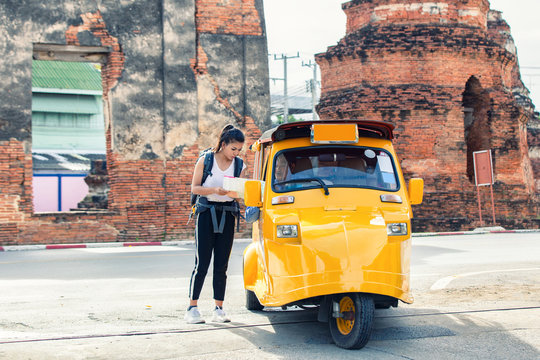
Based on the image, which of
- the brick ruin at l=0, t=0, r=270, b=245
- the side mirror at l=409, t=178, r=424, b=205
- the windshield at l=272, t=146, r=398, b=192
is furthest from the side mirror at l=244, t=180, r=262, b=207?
the brick ruin at l=0, t=0, r=270, b=245

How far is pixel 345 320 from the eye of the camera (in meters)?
5.24

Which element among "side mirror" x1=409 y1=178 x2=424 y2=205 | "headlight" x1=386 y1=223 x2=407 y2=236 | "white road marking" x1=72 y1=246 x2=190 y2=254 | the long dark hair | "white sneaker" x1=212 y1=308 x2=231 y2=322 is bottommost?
"white sneaker" x1=212 y1=308 x2=231 y2=322

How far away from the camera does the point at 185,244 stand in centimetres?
1773

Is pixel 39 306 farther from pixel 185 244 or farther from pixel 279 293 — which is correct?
pixel 185 244

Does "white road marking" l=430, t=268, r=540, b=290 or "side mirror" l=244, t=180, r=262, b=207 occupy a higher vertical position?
"side mirror" l=244, t=180, r=262, b=207

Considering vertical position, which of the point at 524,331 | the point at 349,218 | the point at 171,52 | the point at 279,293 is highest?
the point at 171,52

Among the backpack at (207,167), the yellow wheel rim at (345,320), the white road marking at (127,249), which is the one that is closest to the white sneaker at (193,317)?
the backpack at (207,167)

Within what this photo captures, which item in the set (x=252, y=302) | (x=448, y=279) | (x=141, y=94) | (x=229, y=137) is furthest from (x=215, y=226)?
(x=141, y=94)

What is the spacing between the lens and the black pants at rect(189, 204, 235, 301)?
6.16 metres

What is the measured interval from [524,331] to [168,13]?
588 inches

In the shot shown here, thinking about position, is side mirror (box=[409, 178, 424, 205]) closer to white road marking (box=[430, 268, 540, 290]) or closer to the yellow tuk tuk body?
the yellow tuk tuk body

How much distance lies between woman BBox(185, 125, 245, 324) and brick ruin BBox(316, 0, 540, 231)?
59.6 feet

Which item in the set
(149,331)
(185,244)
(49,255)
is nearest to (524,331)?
(149,331)

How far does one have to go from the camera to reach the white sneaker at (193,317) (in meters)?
6.12
